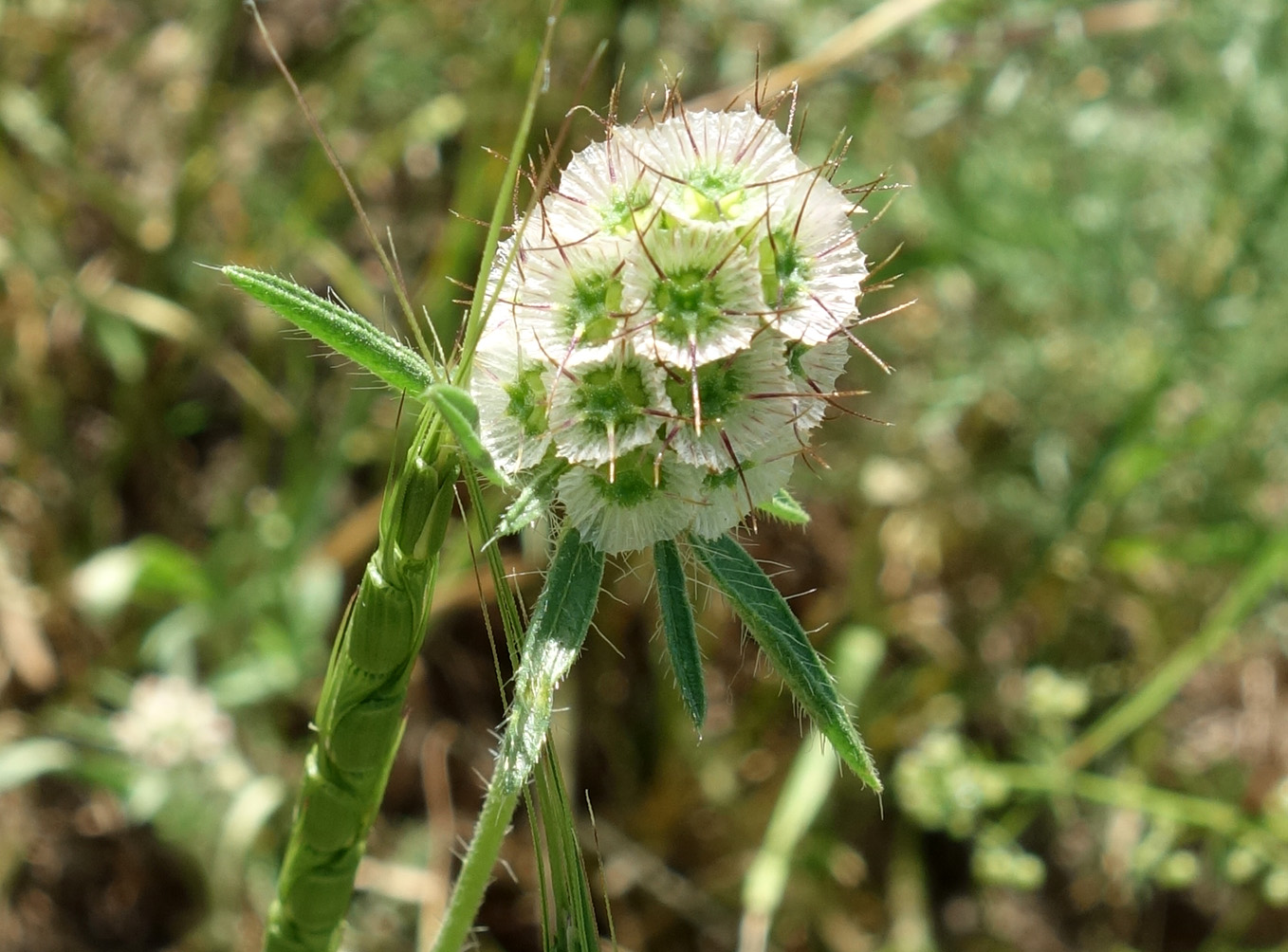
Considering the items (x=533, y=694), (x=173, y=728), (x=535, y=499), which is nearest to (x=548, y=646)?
(x=533, y=694)

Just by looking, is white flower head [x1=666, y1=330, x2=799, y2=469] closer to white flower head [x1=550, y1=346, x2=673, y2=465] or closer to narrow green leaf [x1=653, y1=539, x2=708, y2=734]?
white flower head [x1=550, y1=346, x2=673, y2=465]

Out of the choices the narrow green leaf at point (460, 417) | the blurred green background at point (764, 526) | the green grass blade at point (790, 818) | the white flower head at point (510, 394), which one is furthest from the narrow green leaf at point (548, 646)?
the blurred green background at point (764, 526)

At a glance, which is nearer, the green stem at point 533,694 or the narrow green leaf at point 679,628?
the green stem at point 533,694

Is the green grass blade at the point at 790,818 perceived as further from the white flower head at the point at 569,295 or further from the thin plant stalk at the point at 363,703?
the white flower head at the point at 569,295

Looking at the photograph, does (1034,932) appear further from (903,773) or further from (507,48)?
(507,48)

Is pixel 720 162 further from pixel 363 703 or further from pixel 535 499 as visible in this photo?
pixel 363 703

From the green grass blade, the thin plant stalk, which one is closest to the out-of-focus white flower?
the green grass blade

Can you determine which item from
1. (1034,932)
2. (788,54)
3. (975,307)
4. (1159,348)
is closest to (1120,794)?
(1034,932)
